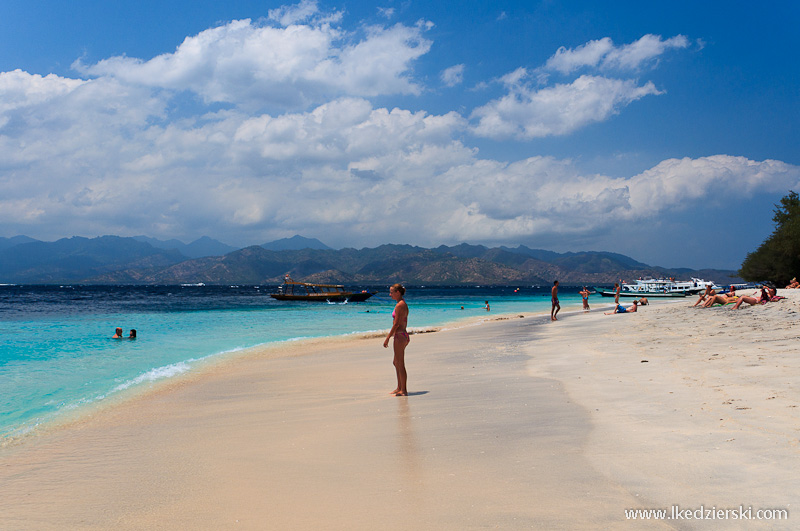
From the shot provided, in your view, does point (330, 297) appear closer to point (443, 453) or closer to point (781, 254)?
point (781, 254)

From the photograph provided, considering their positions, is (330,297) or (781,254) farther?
(330,297)

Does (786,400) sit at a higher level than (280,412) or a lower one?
higher

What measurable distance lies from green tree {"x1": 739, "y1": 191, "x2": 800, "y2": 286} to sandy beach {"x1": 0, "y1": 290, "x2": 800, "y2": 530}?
181 ft

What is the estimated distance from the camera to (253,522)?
13.2ft

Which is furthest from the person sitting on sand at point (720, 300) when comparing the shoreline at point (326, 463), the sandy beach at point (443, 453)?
the shoreline at point (326, 463)

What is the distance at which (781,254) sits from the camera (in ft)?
196

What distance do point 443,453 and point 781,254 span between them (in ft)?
237

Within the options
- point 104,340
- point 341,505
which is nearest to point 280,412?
point 341,505

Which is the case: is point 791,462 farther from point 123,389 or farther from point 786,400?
point 123,389

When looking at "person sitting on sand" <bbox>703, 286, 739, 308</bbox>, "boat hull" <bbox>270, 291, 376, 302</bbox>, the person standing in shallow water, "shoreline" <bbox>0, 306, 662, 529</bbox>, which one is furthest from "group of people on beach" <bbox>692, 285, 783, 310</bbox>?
"boat hull" <bbox>270, 291, 376, 302</bbox>

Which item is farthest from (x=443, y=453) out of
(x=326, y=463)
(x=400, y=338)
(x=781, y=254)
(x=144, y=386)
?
(x=781, y=254)

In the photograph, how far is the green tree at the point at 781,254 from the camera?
5369cm

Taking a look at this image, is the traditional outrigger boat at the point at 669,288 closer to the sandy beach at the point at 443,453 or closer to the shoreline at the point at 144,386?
the shoreline at the point at 144,386

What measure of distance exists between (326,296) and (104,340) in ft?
189
